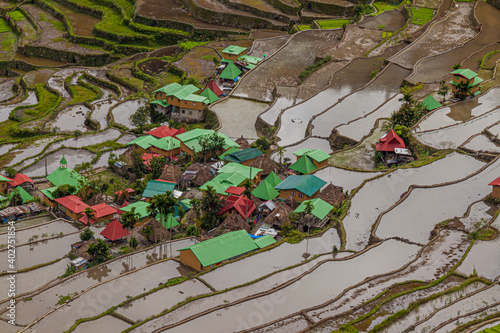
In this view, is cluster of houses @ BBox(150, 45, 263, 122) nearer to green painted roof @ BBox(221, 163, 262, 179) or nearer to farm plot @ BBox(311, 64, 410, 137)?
farm plot @ BBox(311, 64, 410, 137)

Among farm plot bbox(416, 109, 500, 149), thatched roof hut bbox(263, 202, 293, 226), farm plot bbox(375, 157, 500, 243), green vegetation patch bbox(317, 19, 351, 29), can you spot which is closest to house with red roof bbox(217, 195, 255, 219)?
thatched roof hut bbox(263, 202, 293, 226)

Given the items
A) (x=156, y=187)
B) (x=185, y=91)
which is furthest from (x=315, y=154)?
(x=185, y=91)

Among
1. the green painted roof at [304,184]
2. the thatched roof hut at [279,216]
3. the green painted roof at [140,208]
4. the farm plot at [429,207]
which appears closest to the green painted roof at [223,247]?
the thatched roof hut at [279,216]

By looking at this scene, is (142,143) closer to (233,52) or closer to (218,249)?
(218,249)

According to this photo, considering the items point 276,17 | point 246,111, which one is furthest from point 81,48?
point 246,111

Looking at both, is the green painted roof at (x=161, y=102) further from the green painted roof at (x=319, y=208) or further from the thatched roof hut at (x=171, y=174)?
the green painted roof at (x=319, y=208)

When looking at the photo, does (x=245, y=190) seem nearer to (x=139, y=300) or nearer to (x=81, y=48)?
(x=139, y=300)

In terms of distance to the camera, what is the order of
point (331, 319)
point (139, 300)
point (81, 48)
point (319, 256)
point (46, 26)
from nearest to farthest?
point (331, 319), point (139, 300), point (319, 256), point (81, 48), point (46, 26)
